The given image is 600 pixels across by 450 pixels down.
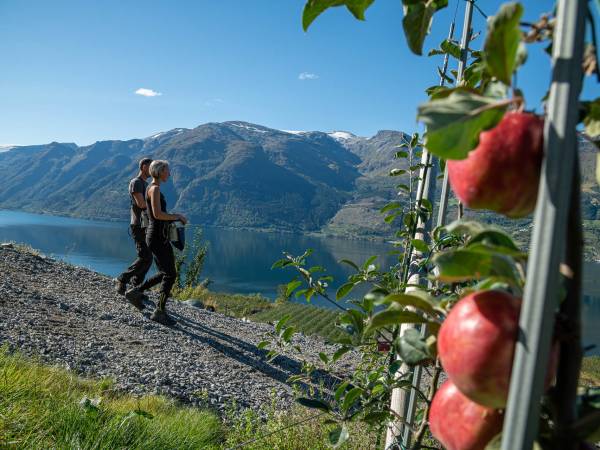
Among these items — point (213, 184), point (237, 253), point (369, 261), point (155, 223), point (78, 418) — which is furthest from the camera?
point (213, 184)

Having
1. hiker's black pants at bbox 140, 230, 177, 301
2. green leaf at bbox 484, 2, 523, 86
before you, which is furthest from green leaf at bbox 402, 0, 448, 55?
hiker's black pants at bbox 140, 230, 177, 301

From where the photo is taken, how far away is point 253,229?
142750 mm

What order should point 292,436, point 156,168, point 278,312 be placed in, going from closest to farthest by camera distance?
point 292,436
point 156,168
point 278,312

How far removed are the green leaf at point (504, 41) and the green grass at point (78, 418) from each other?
2659mm

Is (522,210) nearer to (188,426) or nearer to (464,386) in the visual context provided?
(464,386)

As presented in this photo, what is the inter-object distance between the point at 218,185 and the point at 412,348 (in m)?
162

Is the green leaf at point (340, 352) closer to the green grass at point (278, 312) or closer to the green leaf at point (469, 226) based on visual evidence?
the green leaf at point (469, 226)

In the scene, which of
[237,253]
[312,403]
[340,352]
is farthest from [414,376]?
[237,253]

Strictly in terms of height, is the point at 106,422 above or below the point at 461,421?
below

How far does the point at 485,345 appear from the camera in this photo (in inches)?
15.9

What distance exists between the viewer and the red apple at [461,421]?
474 millimetres

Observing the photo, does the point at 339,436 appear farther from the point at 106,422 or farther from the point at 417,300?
the point at 106,422

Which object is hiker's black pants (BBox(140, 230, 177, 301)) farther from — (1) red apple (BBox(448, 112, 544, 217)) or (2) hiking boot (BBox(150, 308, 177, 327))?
(1) red apple (BBox(448, 112, 544, 217))

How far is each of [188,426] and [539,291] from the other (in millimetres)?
3713
